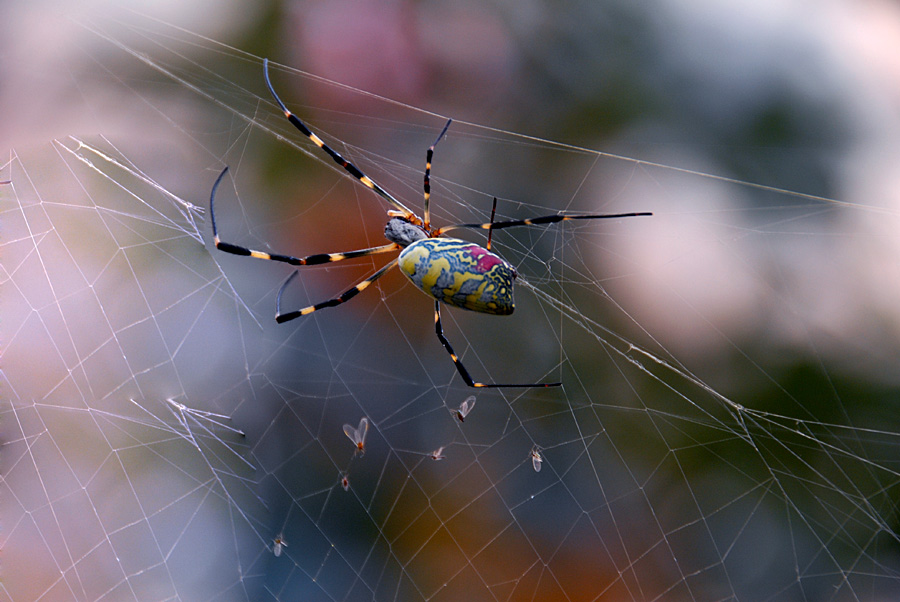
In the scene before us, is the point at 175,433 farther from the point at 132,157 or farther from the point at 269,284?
the point at 132,157

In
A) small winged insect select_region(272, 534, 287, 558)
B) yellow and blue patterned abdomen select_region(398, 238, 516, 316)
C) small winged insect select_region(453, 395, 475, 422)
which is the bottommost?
small winged insect select_region(272, 534, 287, 558)

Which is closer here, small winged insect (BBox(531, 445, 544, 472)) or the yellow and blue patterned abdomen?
the yellow and blue patterned abdomen

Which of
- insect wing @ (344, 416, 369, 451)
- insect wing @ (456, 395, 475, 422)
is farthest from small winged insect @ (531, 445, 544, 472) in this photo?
insect wing @ (344, 416, 369, 451)

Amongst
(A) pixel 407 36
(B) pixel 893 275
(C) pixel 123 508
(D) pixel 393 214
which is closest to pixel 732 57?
(B) pixel 893 275

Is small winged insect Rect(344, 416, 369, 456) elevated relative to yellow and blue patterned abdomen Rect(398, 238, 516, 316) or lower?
lower

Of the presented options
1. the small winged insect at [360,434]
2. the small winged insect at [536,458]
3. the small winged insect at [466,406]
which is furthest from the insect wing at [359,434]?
the small winged insect at [536,458]

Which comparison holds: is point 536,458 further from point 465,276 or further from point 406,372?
point 465,276

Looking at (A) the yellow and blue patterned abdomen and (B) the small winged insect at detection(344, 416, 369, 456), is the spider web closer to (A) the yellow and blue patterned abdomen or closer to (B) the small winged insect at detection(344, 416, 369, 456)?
(B) the small winged insect at detection(344, 416, 369, 456)
